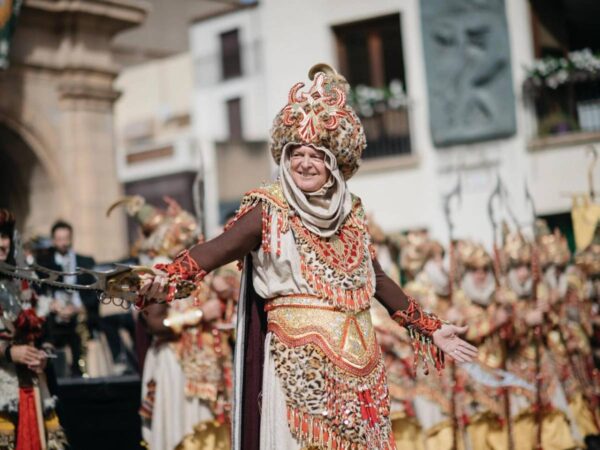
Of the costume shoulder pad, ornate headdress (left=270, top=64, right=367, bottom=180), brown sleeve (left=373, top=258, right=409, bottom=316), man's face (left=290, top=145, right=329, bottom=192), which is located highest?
ornate headdress (left=270, top=64, right=367, bottom=180)

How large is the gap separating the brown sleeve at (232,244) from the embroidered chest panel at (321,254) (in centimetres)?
4

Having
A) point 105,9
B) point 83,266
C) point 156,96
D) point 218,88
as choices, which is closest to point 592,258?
point 83,266

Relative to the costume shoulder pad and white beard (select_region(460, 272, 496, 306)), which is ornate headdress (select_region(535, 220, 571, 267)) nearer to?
white beard (select_region(460, 272, 496, 306))

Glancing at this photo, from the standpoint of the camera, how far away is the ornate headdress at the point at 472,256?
28.1 ft

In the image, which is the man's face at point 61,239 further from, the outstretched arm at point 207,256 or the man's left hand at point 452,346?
the man's left hand at point 452,346

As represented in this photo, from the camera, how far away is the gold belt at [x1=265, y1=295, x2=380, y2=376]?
4.47m

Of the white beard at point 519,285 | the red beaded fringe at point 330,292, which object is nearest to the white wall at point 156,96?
the white beard at point 519,285

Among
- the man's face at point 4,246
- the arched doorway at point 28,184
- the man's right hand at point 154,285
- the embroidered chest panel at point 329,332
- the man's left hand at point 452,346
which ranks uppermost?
the arched doorway at point 28,184

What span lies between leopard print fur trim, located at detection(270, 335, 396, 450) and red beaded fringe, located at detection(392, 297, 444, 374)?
550 mm

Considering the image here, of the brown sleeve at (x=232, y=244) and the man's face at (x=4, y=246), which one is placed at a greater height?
the man's face at (x=4, y=246)

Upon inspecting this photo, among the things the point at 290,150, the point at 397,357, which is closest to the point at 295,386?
the point at 290,150

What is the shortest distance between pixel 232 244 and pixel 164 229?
121 inches

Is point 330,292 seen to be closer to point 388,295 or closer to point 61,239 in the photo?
point 388,295

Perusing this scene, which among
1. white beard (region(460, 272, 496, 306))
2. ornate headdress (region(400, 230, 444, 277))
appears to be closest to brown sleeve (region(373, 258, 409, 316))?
white beard (region(460, 272, 496, 306))
